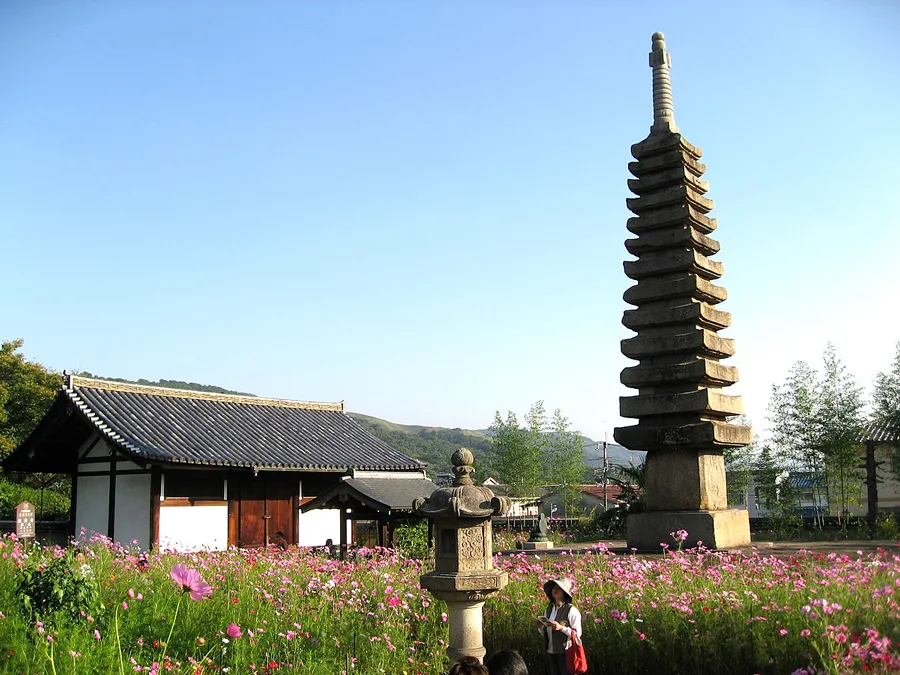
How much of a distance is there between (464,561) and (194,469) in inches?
607

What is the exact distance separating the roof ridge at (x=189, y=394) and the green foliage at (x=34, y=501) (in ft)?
25.7

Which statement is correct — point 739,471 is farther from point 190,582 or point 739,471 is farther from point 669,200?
point 190,582

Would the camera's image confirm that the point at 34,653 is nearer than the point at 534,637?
Yes

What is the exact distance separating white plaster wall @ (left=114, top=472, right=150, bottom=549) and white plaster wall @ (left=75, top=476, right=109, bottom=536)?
0.69 m

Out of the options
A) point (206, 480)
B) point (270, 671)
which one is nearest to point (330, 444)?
point (206, 480)

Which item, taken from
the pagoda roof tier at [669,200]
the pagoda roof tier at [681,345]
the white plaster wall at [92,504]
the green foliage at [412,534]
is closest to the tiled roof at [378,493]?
the green foliage at [412,534]

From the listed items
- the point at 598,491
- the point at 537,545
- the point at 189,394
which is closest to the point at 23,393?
the point at 189,394

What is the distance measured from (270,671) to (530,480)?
38857mm

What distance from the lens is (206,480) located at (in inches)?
856

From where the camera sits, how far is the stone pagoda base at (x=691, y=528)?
37.3 ft

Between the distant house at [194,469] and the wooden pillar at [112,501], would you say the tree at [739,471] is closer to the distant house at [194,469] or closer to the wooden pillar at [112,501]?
the distant house at [194,469]

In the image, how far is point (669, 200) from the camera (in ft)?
43.7

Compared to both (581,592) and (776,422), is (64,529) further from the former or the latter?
(776,422)

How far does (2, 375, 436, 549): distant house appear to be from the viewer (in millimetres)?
20312
